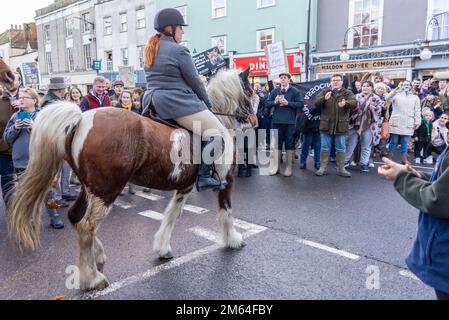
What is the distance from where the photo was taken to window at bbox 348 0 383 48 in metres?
16.3

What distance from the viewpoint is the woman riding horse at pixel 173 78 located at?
3.52 metres

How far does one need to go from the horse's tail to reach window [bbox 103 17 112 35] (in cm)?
2882

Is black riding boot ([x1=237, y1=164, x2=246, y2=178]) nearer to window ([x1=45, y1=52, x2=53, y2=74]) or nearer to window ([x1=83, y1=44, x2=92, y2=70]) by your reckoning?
window ([x1=83, y1=44, x2=92, y2=70])

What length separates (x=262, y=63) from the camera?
19.9 m

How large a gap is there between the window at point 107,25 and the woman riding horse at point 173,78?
2830cm

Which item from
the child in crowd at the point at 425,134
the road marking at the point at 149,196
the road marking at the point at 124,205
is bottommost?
the road marking at the point at 149,196

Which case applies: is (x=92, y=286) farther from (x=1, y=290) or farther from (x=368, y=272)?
(x=368, y=272)

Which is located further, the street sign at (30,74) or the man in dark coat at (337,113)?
the street sign at (30,74)

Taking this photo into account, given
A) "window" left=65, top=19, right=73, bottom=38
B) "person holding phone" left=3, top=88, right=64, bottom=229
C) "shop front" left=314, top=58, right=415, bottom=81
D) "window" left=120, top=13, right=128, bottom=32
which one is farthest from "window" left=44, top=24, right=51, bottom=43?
"person holding phone" left=3, top=88, right=64, bottom=229

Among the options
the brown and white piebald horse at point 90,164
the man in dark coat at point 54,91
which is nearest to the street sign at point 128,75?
the man in dark coat at point 54,91

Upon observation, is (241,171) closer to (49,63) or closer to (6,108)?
(6,108)

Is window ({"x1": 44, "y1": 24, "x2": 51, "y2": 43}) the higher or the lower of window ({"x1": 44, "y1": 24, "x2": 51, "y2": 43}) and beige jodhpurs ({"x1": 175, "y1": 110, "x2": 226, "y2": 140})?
the higher

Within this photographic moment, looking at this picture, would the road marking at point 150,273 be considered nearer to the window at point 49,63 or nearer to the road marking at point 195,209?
the road marking at point 195,209

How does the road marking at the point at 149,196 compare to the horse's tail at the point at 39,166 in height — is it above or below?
below
